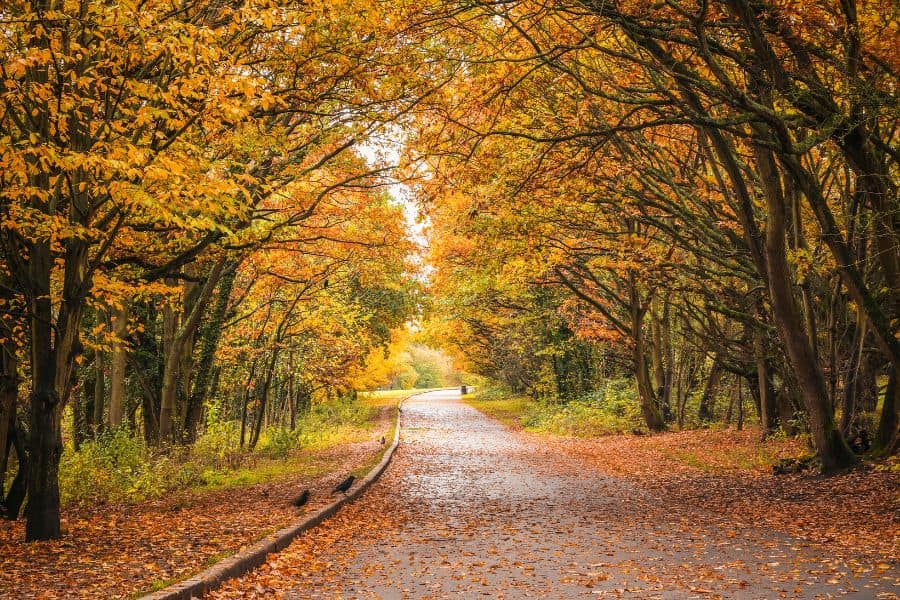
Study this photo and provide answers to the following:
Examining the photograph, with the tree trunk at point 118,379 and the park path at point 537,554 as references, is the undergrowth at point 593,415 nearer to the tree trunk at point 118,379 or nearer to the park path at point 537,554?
the park path at point 537,554

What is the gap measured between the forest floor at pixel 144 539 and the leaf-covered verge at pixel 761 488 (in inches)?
230

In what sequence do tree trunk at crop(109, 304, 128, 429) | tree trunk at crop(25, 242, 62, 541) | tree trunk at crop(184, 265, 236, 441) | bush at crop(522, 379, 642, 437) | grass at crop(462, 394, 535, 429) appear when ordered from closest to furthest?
tree trunk at crop(25, 242, 62, 541) < tree trunk at crop(109, 304, 128, 429) < tree trunk at crop(184, 265, 236, 441) < bush at crop(522, 379, 642, 437) < grass at crop(462, 394, 535, 429)

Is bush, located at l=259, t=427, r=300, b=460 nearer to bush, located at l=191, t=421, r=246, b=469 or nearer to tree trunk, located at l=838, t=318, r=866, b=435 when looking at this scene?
bush, located at l=191, t=421, r=246, b=469

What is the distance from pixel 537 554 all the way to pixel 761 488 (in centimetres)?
585

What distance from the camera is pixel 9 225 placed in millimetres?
7707

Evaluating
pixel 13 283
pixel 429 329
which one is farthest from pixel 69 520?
pixel 429 329

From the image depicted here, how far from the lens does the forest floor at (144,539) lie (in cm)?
631

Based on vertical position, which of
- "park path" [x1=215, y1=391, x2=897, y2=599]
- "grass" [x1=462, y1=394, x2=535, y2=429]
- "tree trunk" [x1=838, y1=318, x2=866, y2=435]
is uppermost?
"tree trunk" [x1=838, y1=318, x2=866, y2=435]

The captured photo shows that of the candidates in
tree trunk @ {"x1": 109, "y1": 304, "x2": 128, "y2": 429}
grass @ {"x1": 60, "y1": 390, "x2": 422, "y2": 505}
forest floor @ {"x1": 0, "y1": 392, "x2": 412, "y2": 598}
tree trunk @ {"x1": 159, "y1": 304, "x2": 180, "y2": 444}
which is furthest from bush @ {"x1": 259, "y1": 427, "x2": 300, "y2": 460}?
forest floor @ {"x1": 0, "y1": 392, "x2": 412, "y2": 598}

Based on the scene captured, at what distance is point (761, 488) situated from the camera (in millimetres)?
12039

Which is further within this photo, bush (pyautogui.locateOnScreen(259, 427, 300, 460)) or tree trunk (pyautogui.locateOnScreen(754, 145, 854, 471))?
bush (pyautogui.locateOnScreen(259, 427, 300, 460))

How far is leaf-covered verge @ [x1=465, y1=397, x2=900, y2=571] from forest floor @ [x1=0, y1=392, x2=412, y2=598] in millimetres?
5852

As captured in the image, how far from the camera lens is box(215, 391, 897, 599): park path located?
6367 millimetres

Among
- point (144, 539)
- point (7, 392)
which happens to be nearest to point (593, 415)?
point (144, 539)
